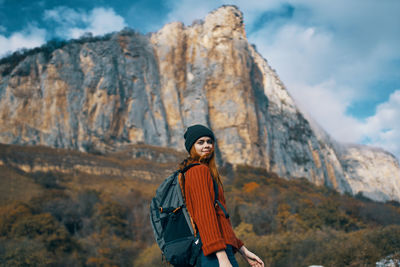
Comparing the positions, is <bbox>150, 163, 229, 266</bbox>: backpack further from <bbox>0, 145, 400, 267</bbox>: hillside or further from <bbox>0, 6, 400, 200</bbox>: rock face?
<bbox>0, 6, 400, 200</bbox>: rock face

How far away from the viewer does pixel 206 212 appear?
2.30 metres

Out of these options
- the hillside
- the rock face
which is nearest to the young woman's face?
the hillside

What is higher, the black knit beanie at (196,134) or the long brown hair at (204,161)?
the black knit beanie at (196,134)

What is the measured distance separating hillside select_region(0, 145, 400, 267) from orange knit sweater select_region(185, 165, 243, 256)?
771 cm

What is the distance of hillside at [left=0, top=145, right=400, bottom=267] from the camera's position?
15.2 metres

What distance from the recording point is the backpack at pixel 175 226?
2.31 metres

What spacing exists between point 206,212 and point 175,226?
236 mm

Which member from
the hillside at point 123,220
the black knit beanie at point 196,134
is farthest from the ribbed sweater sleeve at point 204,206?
the hillside at point 123,220

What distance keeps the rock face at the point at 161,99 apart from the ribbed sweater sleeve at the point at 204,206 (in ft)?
183

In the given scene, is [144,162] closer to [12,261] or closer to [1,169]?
[1,169]

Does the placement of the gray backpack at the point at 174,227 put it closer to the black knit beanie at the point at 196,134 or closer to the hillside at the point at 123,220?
the black knit beanie at the point at 196,134

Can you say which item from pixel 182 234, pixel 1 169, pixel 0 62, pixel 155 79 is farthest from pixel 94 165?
pixel 182 234

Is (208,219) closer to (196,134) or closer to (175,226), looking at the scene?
(175,226)

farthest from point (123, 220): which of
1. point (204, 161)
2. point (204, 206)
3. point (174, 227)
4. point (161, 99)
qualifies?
point (161, 99)
